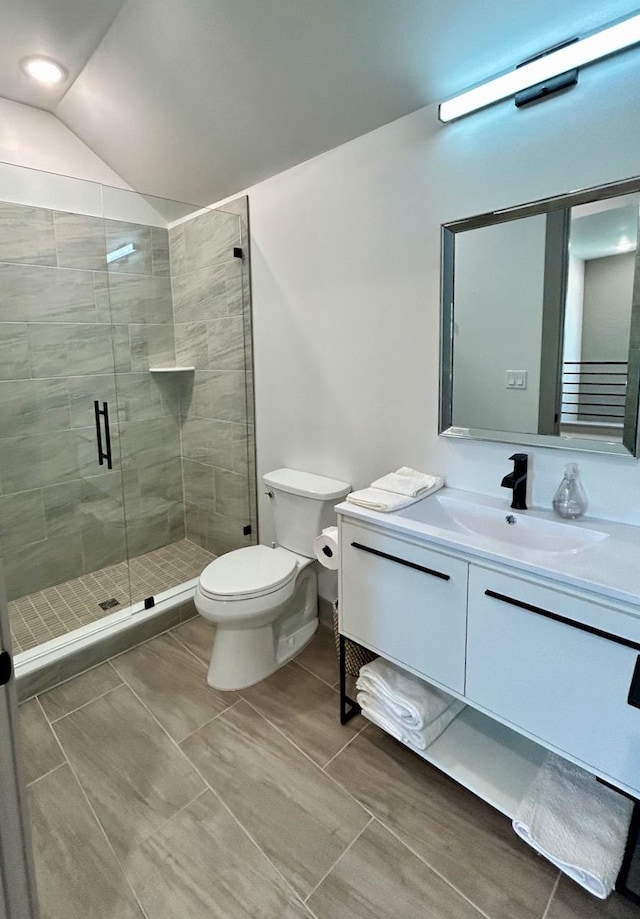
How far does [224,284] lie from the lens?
268cm

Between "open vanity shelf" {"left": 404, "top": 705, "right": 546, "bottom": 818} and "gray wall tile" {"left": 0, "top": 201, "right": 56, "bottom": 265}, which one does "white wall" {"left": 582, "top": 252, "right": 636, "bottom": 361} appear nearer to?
"open vanity shelf" {"left": 404, "top": 705, "right": 546, "bottom": 818}

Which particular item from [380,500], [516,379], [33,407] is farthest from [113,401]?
[516,379]

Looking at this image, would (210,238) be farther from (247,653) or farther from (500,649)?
(500,649)

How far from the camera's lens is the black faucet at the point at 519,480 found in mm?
1584

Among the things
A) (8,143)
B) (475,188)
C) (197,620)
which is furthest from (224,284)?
(197,620)

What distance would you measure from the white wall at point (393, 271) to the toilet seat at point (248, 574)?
1.61 ft

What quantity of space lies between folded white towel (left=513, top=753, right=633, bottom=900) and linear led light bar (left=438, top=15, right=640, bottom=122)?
2035 mm

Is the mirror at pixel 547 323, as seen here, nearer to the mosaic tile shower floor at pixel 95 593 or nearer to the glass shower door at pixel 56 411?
the mosaic tile shower floor at pixel 95 593

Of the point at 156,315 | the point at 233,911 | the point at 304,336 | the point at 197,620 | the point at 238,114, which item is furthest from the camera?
the point at 156,315

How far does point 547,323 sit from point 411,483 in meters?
0.71

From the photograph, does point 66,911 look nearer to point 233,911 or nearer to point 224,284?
point 233,911

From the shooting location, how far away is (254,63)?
1759 millimetres

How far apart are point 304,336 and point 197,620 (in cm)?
161

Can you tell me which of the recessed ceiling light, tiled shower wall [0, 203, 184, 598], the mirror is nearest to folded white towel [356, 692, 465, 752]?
the mirror
